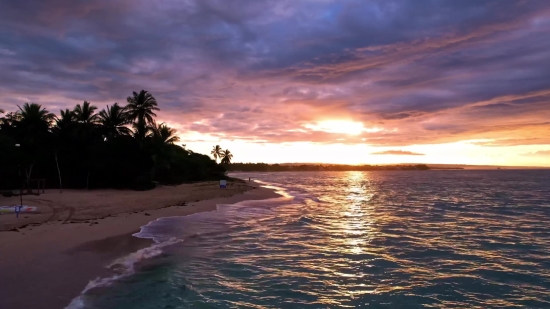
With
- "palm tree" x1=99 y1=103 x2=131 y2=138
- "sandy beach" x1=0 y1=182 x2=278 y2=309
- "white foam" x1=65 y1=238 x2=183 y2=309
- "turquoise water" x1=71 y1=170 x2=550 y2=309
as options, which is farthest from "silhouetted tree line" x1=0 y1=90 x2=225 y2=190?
"white foam" x1=65 y1=238 x2=183 y2=309

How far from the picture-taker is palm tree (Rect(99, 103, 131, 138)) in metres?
40.1

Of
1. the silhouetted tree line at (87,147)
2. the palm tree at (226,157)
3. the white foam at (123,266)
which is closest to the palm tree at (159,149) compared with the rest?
the silhouetted tree line at (87,147)

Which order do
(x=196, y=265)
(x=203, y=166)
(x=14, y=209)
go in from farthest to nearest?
(x=203, y=166) < (x=14, y=209) < (x=196, y=265)

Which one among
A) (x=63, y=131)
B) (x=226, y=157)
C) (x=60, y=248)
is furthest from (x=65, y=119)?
(x=226, y=157)

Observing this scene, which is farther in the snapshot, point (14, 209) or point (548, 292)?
point (14, 209)

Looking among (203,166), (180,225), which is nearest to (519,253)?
(180,225)

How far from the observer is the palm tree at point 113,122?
40.1 m

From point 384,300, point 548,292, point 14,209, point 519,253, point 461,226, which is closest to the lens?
point 384,300

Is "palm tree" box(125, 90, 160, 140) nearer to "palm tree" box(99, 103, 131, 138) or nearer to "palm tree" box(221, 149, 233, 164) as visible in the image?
"palm tree" box(99, 103, 131, 138)

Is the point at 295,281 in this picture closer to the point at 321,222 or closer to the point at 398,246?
the point at 398,246

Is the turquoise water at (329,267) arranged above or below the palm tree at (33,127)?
below

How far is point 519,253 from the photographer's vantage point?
1266cm

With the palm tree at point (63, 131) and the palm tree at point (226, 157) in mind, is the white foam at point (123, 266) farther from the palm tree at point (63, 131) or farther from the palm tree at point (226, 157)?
the palm tree at point (226, 157)

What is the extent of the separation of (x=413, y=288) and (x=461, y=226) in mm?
11422
